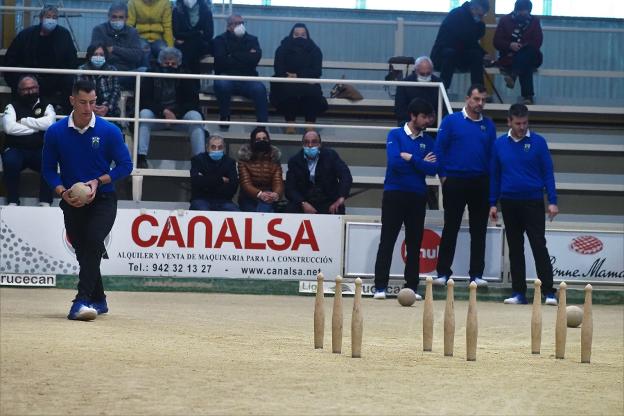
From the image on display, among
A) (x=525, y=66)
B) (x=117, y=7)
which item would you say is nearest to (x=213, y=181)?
(x=117, y=7)

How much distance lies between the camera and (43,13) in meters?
19.5

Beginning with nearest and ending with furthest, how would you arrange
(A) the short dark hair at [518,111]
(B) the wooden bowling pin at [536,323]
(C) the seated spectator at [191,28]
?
(B) the wooden bowling pin at [536,323]
(A) the short dark hair at [518,111]
(C) the seated spectator at [191,28]

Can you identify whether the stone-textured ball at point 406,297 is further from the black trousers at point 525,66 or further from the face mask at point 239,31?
the black trousers at point 525,66

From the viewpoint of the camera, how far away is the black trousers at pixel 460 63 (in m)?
20.4

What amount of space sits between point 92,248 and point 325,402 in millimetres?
4448

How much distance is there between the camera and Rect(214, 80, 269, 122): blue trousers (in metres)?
19.4

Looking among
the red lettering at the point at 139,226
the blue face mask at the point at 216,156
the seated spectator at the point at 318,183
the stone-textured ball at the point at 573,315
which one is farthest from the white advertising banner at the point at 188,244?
the stone-textured ball at the point at 573,315

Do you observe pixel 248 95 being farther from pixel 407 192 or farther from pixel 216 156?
pixel 407 192

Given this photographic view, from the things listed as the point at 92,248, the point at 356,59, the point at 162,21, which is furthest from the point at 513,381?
the point at 356,59

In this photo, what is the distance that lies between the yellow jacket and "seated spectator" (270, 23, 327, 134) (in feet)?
5.89

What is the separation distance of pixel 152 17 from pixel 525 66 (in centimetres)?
565

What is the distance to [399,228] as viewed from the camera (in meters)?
16.1

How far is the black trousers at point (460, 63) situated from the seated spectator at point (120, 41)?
4.37 meters

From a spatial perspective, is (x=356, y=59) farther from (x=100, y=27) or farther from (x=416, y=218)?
(x=416, y=218)
